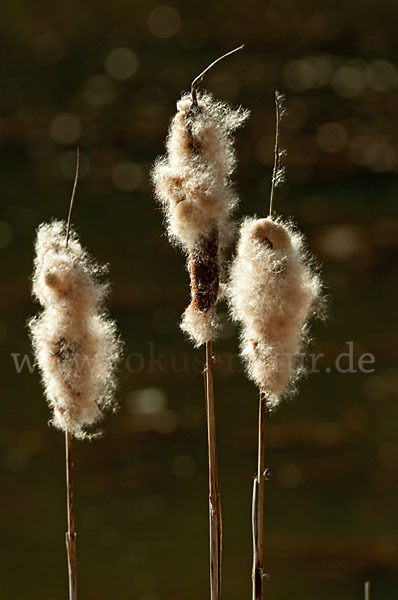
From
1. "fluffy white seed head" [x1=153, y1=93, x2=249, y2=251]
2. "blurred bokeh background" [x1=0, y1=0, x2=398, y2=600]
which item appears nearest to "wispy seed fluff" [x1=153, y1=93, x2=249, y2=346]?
"fluffy white seed head" [x1=153, y1=93, x2=249, y2=251]

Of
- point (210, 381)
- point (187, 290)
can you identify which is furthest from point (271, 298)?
point (187, 290)

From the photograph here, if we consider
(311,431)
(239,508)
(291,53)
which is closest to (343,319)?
(311,431)

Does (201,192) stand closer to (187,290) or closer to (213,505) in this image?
(213,505)

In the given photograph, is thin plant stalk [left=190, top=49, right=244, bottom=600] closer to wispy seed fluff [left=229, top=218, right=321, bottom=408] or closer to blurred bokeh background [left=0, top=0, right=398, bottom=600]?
wispy seed fluff [left=229, top=218, right=321, bottom=408]

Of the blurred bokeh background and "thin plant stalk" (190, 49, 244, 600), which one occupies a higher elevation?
the blurred bokeh background

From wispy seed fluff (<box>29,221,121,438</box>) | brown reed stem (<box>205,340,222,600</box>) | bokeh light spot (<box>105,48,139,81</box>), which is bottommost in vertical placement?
brown reed stem (<box>205,340,222,600</box>)

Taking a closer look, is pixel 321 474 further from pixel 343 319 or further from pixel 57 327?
pixel 57 327
